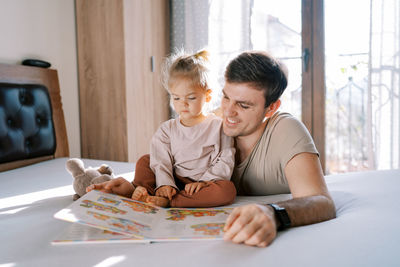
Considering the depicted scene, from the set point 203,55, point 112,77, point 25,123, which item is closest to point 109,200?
point 203,55

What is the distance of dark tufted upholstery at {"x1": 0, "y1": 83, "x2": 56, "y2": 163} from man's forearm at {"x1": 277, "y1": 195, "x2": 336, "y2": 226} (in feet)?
5.46

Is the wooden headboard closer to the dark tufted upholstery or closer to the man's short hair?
the dark tufted upholstery

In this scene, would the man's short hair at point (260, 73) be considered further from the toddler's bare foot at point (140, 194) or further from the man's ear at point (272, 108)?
the toddler's bare foot at point (140, 194)

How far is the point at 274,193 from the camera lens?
1337 millimetres

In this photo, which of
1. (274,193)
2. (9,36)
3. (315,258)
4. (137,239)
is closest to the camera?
(315,258)

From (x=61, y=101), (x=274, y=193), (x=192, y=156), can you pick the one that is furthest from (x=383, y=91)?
(x=61, y=101)

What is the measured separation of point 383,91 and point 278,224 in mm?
2173

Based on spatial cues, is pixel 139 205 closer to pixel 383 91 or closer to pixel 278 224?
pixel 278 224

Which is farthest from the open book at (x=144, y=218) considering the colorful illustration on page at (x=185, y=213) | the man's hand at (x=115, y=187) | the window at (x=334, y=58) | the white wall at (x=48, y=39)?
the window at (x=334, y=58)

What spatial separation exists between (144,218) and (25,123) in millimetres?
1461

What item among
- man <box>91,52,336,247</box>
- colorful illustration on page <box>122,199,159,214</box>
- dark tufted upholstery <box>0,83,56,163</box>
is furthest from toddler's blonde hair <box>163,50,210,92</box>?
dark tufted upholstery <box>0,83,56,163</box>

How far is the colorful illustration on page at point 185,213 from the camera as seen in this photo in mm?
1026

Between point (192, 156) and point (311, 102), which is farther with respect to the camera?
point (311, 102)

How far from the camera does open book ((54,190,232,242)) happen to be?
856mm
